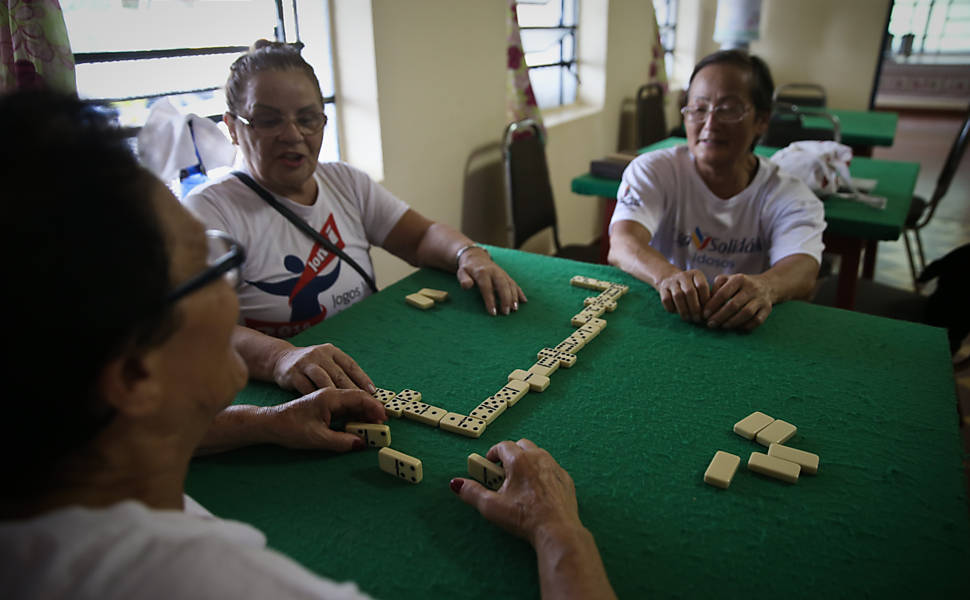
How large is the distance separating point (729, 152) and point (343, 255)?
1411 mm

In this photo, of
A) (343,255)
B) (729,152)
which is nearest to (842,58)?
(729,152)

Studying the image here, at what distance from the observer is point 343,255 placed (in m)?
2.08

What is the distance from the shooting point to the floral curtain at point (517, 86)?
411 cm

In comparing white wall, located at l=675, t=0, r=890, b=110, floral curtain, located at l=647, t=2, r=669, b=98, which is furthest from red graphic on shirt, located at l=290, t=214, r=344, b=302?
white wall, located at l=675, t=0, r=890, b=110

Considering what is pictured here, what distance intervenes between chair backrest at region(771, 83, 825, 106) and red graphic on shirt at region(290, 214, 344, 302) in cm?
590

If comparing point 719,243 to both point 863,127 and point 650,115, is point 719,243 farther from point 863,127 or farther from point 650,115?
point 650,115

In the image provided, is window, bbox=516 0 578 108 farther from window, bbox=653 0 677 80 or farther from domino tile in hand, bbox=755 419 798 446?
domino tile in hand, bbox=755 419 798 446

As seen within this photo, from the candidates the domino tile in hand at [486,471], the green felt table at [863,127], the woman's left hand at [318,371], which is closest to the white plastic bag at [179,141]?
the woman's left hand at [318,371]

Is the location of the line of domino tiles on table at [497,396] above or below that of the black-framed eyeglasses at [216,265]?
below

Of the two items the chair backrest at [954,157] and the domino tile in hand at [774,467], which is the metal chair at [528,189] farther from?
the domino tile in hand at [774,467]

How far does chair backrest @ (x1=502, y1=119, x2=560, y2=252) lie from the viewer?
12.6 ft

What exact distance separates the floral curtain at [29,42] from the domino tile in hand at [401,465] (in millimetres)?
1352

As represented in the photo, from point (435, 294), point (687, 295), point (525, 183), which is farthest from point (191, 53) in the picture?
point (687, 295)

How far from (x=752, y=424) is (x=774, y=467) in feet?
0.46
